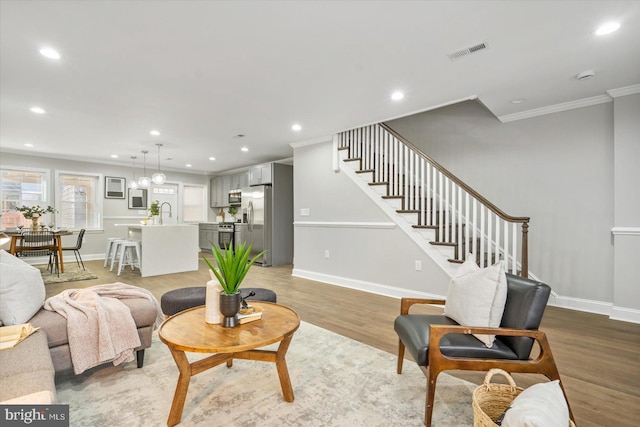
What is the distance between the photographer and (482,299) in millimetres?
1769

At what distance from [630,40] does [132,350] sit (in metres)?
4.36

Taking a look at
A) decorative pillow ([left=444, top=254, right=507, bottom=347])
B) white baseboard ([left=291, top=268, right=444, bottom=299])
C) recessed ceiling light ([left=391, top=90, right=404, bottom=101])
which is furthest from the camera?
white baseboard ([left=291, top=268, right=444, bottom=299])

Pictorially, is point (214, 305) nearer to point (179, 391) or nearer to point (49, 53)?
point (179, 391)

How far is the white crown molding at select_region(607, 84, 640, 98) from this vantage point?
324 centimetres

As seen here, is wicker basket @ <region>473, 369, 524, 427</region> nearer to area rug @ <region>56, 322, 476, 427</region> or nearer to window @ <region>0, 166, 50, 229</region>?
area rug @ <region>56, 322, 476, 427</region>

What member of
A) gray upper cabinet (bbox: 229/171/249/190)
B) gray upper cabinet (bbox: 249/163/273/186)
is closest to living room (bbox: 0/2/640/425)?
gray upper cabinet (bbox: 249/163/273/186)

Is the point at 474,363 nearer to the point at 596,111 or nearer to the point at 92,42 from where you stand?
the point at 92,42

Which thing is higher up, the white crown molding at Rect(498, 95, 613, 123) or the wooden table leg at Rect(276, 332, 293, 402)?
the white crown molding at Rect(498, 95, 613, 123)

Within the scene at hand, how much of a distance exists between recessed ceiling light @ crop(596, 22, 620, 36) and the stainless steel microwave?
7.21 m

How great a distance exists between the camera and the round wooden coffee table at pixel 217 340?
5.19 feet

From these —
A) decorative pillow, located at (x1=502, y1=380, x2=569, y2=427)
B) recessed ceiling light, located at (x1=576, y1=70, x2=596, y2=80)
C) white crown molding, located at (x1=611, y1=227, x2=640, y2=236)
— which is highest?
recessed ceiling light, located at (x1=576, y1=70, x2=596, y2=80)

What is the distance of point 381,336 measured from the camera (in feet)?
9.31

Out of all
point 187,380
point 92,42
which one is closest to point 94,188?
point 92,42

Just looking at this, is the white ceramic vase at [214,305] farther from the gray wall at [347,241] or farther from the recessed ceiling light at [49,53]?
the gray wall at [347,241]
